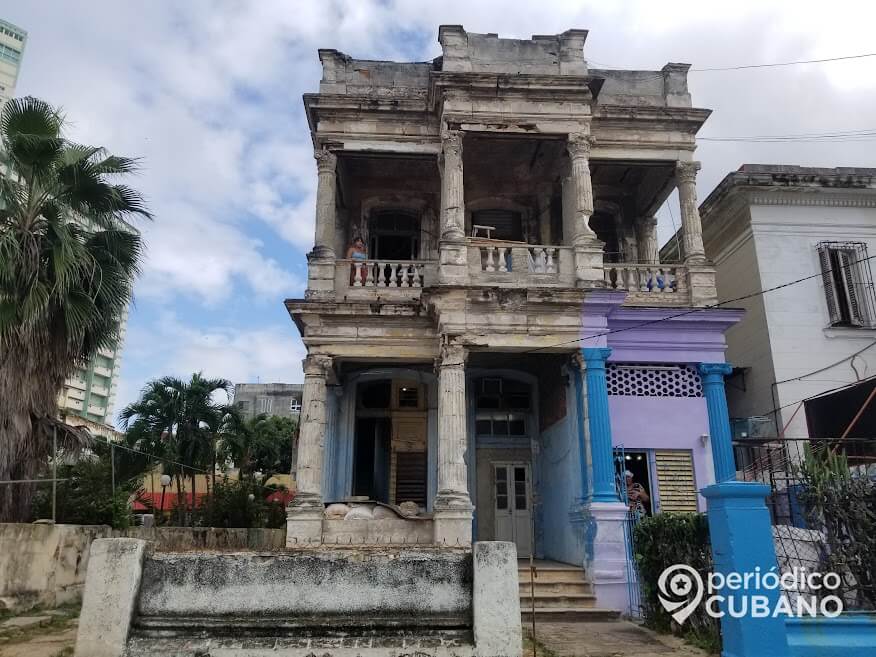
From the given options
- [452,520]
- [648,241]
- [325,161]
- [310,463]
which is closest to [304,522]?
[310,463]

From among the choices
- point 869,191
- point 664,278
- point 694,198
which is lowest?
point 664,278

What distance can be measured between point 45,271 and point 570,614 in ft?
30.8

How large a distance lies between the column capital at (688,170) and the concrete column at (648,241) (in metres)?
2.10

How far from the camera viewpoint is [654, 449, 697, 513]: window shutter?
11.3 m

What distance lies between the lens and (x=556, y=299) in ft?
36.9

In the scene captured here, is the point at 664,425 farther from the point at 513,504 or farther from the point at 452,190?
the point at 452,190

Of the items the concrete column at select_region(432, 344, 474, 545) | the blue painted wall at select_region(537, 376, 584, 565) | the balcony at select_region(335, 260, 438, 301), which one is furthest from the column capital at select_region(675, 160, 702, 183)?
the concrete column at select_region(432, 344, 474, 545)

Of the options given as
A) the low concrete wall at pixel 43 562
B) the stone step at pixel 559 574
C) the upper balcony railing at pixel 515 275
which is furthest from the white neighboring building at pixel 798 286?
the low concrete wall at pixel 43 562

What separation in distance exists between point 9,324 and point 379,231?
24.0 feet

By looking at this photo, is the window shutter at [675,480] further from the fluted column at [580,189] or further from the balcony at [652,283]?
the fluted column at [580,189]

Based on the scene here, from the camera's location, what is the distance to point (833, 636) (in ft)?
16.8

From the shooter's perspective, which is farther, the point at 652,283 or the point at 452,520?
the point at 652,283

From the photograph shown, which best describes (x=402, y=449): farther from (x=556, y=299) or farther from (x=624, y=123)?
(x=624, y=123)

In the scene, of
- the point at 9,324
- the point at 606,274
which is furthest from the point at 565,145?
the point at 9,324
